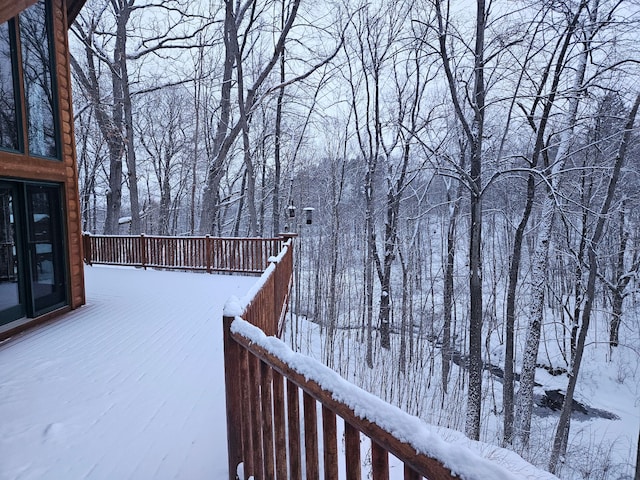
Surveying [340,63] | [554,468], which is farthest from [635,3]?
[554,468]

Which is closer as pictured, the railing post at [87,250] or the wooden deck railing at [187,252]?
the wooden deck railing at [187,252]

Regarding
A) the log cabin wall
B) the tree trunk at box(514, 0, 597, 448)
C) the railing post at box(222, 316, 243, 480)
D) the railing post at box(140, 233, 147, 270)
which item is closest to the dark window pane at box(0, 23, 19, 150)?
the log cabin wall

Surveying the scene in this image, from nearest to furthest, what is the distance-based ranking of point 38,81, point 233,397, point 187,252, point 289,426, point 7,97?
point 289,426 < point 233,397 < point 7,97 < point 38,81 < point 187,252

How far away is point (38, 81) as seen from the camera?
512 cm

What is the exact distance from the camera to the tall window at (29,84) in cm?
453

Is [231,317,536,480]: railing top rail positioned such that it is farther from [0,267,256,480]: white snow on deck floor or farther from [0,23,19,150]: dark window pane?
[0,23,19,150]: dark window pane

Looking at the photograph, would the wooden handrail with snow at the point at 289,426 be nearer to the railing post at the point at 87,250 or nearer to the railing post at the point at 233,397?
the railing post at the point at 233,397

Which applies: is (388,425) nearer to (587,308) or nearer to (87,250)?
(587,308)

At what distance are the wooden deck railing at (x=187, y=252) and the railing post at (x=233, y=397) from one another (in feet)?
22.6

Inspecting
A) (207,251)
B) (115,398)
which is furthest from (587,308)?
(115,398)

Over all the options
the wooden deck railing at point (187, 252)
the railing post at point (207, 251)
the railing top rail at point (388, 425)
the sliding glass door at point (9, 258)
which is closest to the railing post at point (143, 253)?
the wooden deck railing at point (187, 252)

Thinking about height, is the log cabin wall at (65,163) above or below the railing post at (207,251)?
above

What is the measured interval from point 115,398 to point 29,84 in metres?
4.48

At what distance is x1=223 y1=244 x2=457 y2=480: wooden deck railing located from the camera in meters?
1.09
